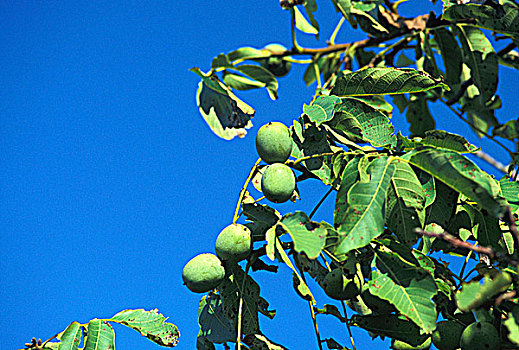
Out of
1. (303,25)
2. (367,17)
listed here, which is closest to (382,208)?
(367,17)

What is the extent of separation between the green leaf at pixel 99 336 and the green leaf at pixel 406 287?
0.90m

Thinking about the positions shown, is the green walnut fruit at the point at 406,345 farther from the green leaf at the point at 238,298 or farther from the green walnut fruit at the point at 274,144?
the green walnut fruit at the point at 274,144

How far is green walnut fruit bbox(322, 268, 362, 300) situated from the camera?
143 centimetres

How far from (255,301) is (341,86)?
0.78 m

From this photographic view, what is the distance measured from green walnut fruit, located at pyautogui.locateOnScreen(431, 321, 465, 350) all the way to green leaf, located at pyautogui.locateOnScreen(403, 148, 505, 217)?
39 cm

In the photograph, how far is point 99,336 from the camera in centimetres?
167

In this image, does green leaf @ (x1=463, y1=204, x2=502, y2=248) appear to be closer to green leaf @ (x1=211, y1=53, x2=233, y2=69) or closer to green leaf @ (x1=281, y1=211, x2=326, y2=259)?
green leaf @ (x1=281, y1=211, x2=326, y2=259)

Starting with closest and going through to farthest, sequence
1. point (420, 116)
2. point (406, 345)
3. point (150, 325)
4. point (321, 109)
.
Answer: point (406, 345), point (321, 109), point (150, 325), point (420, 116)

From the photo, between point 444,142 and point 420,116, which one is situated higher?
point 420,116

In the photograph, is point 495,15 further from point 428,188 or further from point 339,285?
point 339,285

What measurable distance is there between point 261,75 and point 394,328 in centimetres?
113

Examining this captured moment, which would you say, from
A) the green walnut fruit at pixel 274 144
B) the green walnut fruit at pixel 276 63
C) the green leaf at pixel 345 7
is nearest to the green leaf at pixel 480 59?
the green leaf at pixel 345 7

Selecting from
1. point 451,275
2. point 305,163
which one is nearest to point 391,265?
point 451,275

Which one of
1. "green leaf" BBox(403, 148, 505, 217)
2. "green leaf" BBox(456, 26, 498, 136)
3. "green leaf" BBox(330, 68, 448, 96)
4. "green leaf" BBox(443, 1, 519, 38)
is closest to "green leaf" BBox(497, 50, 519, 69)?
"green leaf" BBox(456, 26, 498, 136)
